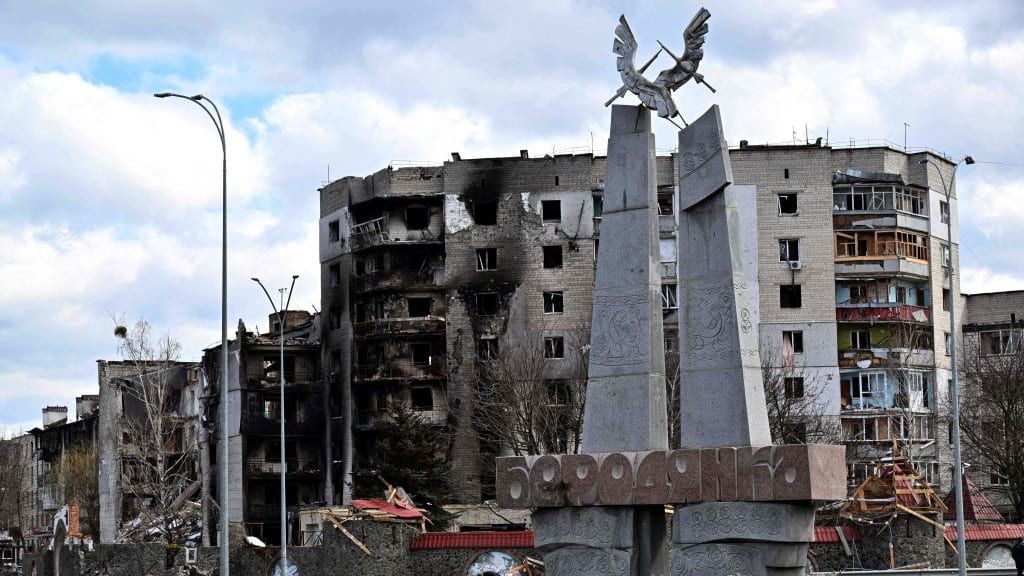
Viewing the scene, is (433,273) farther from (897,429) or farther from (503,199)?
(897,429)

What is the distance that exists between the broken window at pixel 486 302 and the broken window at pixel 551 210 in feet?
14.2

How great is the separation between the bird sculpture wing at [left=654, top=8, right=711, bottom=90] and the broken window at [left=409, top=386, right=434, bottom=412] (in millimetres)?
48968

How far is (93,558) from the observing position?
2776 inches

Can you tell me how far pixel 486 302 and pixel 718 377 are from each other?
49.7 metres

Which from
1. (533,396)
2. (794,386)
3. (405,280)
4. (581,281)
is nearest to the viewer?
(533,396)

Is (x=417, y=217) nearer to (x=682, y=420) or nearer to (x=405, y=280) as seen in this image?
(x=405, y=280)

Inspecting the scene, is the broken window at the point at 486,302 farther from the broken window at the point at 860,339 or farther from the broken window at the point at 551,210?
the broken window at the point at 860,339

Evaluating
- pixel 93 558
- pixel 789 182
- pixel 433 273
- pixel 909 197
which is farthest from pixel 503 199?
pixel 93 558

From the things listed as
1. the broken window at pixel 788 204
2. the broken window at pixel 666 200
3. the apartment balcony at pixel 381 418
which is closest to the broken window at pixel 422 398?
the apartment balcony at pixel 381 418

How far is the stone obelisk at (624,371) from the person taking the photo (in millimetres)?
29594

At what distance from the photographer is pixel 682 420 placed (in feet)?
96.1

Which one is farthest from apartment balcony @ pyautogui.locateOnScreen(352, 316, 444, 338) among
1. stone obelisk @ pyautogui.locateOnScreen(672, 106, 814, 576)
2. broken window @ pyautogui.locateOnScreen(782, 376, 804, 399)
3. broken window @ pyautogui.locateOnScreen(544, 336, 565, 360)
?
stone obelisk @ pyautogui.locateOnScreen(672, 106, 814, 576)

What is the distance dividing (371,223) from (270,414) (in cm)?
1166

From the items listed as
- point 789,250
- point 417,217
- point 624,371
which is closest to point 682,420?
point 624,371
